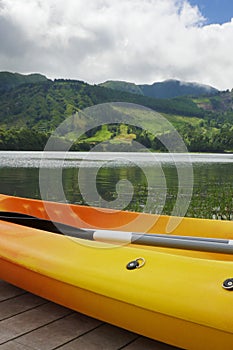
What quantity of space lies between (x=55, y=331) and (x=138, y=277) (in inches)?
19.7

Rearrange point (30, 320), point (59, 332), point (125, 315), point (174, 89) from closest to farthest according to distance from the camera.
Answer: point (125, 315)
point (59, 332)
point (30, 320)
point (174, 89)

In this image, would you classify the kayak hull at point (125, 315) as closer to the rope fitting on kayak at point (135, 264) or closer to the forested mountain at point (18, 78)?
the rope fitting on kayak at point (135, 264)

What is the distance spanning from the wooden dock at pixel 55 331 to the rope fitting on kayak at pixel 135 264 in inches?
12.9

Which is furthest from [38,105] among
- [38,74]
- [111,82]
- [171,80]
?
[171,80]

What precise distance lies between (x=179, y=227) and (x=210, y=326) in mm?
1450

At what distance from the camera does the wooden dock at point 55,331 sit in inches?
71.8

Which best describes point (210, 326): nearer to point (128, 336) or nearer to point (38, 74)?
point (128, 336)

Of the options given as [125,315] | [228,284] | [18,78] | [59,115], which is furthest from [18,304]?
[18,78]

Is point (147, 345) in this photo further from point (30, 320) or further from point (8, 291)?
point (8, 291)

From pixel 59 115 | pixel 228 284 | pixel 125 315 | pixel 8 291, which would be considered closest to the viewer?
pixel 228 284

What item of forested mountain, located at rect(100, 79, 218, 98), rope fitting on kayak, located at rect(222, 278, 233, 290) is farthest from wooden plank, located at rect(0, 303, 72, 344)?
forested mountain, located at rect(100, 79, 218, 98)

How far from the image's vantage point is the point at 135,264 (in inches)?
74.2

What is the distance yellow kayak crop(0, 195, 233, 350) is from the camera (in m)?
1.58

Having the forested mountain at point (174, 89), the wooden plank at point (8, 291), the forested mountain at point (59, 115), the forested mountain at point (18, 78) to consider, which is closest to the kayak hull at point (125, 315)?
the wooden plank at point (8, 291)
